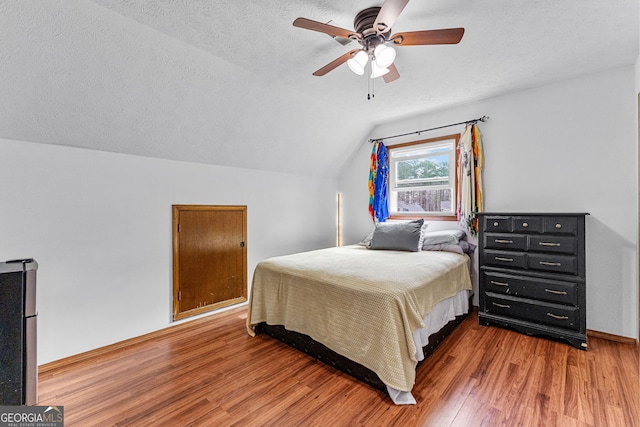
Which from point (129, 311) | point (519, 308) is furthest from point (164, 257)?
point (519, 308)

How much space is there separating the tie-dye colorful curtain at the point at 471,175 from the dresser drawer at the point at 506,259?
1.76ft

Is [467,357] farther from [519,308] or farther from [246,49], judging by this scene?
[246,49]

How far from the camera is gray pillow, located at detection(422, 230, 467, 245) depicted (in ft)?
10.3

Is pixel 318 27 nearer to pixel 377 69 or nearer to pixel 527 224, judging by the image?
pixel 377 69

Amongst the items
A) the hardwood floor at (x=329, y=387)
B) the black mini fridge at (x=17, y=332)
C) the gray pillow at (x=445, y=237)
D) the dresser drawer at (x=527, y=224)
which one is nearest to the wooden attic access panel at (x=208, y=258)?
the hardwood floor at (x=329, y=387)

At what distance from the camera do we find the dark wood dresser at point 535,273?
2379mm

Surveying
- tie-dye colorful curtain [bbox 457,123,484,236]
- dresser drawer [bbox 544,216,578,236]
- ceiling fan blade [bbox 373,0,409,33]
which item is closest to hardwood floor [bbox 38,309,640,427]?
dresser drawer [bbox 544,216,578,236]

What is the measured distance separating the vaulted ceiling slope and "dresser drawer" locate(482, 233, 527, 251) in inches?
62.1

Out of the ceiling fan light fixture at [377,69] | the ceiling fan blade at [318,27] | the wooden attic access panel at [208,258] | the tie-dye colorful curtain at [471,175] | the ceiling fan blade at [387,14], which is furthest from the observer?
the tie-dye colorful curtain at [471,175]

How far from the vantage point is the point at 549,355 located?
2264mm

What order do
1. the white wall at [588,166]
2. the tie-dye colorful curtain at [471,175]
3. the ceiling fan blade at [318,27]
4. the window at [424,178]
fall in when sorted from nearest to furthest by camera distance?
the ceiling fan blade at [318,27]
the white wall at [588,166]
the tie-dye colorful curtain at [471,175]
the window at [424,178]

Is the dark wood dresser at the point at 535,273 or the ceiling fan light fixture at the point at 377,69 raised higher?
the ceiling fan light fixture at the point at 377,69

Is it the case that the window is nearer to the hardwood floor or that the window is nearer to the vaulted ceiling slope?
the vaulted ceiling slope

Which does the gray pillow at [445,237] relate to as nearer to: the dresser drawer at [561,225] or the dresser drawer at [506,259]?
the dresser drawer at [506,259]
